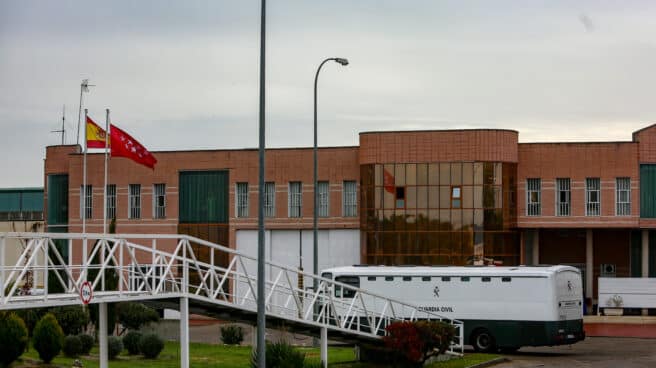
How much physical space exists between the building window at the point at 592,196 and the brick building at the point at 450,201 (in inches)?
2.1

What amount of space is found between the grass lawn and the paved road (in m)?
1.90

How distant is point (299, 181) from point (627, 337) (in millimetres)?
20460

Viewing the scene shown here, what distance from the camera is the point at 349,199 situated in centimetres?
6744

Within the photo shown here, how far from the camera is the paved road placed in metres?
39.7

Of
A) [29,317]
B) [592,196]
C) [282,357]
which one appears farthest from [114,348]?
[592,196]

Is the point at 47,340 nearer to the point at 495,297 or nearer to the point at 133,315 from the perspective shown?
→ the point at 133,315

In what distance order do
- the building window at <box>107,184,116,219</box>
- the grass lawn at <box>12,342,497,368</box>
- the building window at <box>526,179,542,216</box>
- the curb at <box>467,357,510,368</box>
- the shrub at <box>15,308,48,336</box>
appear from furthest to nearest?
the building window at <box>107,184,116,219</box>, the building window at <box>526,179,542,216</box>, the shrub at <box>15,308,48,336</box>, the curb at <box>467,357,510,368</box>, the grass lawn at <box>12,342,497,368</box>

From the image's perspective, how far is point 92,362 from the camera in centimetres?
3712

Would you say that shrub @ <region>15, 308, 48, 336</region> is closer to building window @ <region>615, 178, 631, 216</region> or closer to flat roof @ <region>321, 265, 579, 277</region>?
flat roof @ <region>321, 265, 579, 277</region>

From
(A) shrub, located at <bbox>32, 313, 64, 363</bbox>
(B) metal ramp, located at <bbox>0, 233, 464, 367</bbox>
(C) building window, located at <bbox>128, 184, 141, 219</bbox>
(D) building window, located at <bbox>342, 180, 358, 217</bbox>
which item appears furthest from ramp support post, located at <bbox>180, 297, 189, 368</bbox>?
(C) building window, located at <bbox>128, 184, 141, 219</bbox>

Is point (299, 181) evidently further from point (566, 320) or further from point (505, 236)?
point (566, 320)

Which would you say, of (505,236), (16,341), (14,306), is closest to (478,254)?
(505,236)

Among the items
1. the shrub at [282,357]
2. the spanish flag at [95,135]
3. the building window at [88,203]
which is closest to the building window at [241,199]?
the building window at [88,203]

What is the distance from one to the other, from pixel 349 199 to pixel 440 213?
5581 mm
